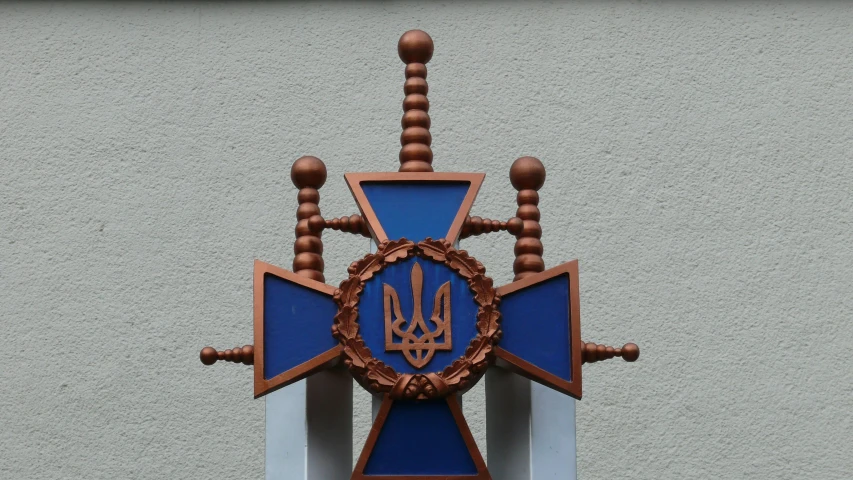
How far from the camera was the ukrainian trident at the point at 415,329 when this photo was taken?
2.47 m

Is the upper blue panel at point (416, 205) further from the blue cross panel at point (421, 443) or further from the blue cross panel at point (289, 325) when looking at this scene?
the blue cross panel at point (421, 443)

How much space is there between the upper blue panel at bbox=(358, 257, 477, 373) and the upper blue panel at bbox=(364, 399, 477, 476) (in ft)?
0.19

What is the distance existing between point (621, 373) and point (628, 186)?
0.38 m

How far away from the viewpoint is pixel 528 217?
265cm

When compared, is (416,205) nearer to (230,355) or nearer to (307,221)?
(307,221)

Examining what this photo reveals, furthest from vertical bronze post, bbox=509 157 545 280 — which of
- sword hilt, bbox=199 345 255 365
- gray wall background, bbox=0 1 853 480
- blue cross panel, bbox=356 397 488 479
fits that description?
gray wall background, bbox=0 1 853 480

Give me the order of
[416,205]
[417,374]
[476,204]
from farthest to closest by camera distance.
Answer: [476,204], [416,205], [417,374]

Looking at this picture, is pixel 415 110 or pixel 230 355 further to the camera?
pixel 415 110

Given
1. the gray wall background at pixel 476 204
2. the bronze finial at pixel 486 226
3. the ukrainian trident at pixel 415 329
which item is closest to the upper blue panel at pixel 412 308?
the ukrainian trident at pixel 415 329

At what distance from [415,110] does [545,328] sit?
379 mm

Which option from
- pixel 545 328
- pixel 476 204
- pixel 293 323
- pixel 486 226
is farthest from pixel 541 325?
pixel 476 204

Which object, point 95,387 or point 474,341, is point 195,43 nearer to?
point 95,387

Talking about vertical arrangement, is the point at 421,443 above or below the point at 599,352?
below

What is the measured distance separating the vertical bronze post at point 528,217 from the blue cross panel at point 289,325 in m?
0.30
